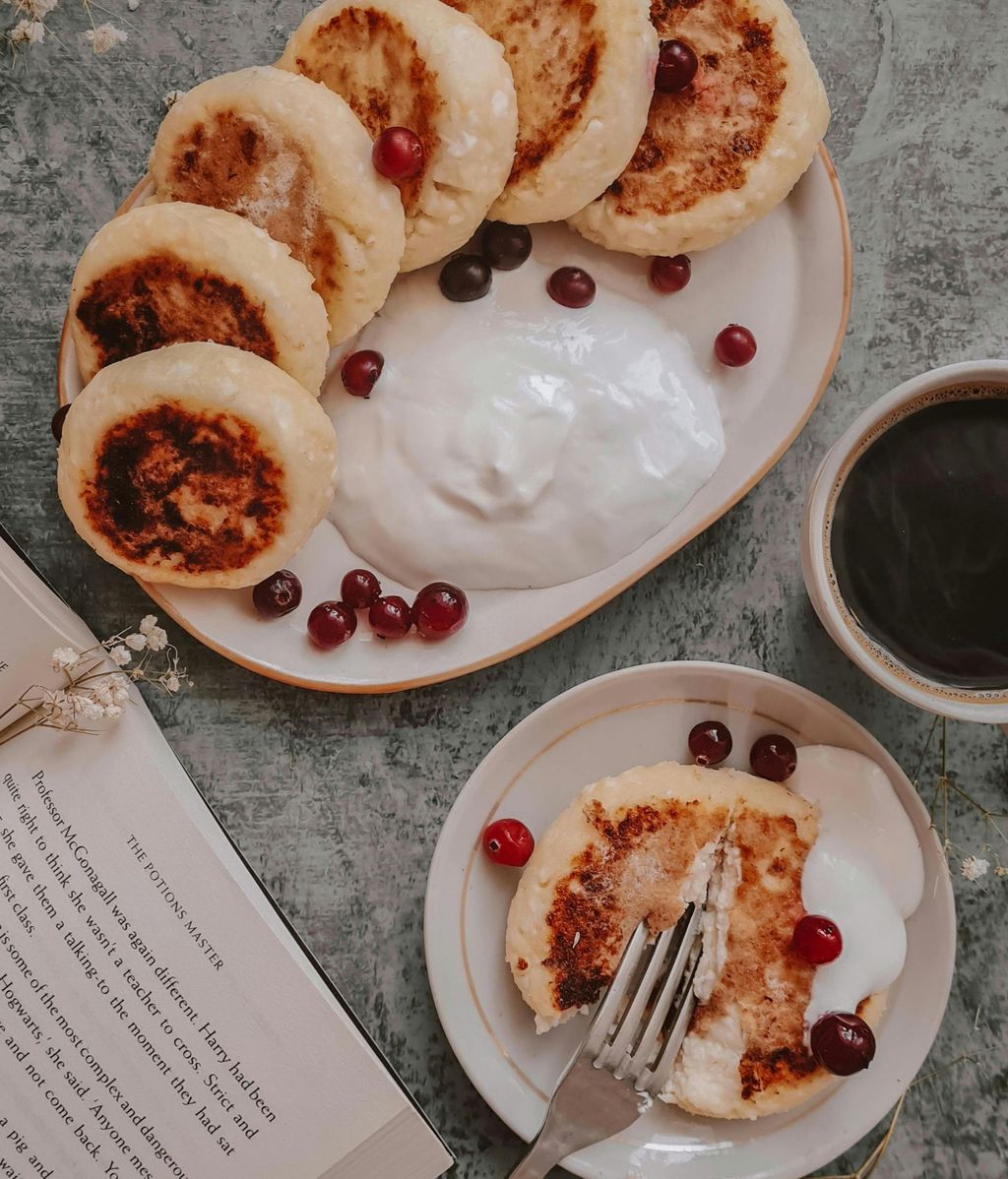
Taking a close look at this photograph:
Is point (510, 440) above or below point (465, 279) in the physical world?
below

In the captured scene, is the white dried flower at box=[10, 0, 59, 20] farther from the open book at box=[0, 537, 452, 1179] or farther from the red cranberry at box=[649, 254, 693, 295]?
the red cranberry at box=[649, 254, 693, 295]

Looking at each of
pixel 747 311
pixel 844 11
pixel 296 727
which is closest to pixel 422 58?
pixel 747 311

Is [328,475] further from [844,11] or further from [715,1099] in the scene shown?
[844,11]

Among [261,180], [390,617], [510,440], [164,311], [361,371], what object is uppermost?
[261,180]

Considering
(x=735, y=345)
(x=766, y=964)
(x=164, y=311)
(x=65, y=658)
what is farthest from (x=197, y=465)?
(x=766, y=964)

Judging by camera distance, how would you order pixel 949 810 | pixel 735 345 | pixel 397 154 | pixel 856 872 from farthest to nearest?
pixel 949 810, pixel 735 345, pixel 856 872, pixel 397 154

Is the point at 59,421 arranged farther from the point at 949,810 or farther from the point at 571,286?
the point at 949,810

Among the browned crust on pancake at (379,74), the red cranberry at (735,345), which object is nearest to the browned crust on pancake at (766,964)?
the red cranberry at (735,345)
